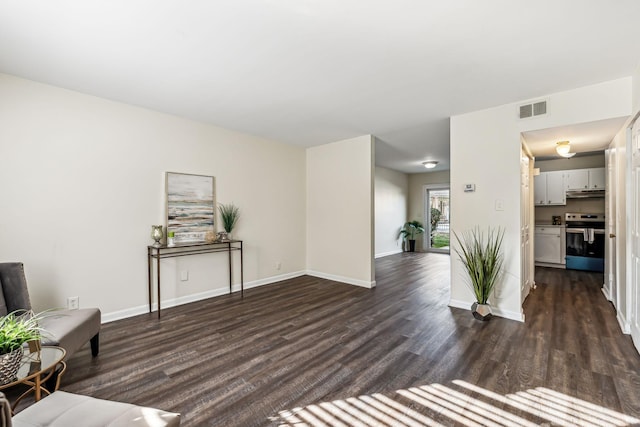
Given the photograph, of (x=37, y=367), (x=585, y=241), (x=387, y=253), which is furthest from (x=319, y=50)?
(x=387, y=253)

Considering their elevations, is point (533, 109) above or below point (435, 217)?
above

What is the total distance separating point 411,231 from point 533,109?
6039mm

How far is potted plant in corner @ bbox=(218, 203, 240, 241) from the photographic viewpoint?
415 centimetres

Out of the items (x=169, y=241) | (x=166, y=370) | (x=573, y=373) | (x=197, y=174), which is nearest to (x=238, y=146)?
(x=197, y=174)

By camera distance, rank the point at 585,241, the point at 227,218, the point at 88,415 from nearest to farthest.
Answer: the point at 88,415
the point at 227,218
the point at 585,241

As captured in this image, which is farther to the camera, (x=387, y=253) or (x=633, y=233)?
(x=387, y=253)

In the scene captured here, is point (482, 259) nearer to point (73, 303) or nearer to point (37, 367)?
point (37, 367)

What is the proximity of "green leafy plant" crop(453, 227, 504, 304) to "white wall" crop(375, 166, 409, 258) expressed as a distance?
418 cm

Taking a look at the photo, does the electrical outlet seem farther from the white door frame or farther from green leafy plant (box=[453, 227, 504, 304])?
the white door frame

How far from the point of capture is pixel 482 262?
3.22 meters

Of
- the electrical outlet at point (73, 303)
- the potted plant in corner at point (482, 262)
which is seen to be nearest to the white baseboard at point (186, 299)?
the electrical outlet at point (73, 303)

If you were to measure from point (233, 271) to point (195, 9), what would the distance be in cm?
343

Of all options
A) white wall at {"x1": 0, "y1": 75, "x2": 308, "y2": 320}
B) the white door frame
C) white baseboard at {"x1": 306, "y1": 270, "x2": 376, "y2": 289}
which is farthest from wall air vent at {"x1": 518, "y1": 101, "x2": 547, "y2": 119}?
white wall at {"x1": 0, "y1": 75, "x2": 308, "y2": 320}

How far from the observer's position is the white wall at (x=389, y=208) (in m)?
7.80
